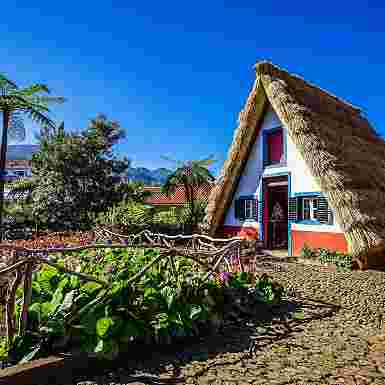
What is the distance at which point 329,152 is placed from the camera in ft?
29.0

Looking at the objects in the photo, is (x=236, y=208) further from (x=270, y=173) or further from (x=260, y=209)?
(x=270, y=173)

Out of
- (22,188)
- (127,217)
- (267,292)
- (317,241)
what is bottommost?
(267,292)

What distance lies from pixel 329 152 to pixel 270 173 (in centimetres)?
243

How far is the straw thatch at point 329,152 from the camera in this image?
7754mm

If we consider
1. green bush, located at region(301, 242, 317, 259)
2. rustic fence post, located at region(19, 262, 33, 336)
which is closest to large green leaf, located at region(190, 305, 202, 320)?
rustic fence post, located at region(19, 262, 33, 336)

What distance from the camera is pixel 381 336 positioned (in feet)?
11.9

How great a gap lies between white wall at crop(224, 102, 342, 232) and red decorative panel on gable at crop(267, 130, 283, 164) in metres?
0.26

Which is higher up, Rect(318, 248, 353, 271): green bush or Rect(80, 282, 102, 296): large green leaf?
Rect(80, 282, 102, 296): large green leaf

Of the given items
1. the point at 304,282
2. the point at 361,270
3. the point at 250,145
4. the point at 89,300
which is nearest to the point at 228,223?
the point at 250,145

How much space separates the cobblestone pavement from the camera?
2.66 meters

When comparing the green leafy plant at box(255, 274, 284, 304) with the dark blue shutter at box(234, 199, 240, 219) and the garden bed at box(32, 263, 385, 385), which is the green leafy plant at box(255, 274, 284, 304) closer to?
the garden bed at box(32, 263, 385, 385)

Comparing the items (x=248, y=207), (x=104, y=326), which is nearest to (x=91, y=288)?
(x=104, y=326)

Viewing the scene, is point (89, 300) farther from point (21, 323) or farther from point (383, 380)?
point (383, 380)

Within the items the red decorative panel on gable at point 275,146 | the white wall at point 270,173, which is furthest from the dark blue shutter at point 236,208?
the red decorative panel on gable at point 275,146
